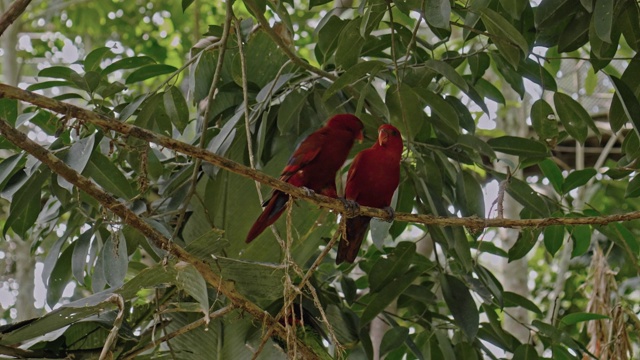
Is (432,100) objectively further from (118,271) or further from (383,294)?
(118,271)

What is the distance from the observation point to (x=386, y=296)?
291cm

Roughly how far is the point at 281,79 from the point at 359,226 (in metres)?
0.66

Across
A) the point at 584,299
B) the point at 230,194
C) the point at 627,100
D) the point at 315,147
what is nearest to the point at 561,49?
the point at 627,100

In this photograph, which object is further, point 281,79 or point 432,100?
point 281,79

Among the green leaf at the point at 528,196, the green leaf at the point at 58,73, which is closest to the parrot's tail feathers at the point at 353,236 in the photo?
the green leaf at the point at 528,196

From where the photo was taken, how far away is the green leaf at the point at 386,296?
9.54 feet

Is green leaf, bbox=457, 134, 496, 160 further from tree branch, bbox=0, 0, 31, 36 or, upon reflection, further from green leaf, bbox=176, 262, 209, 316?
tree branch, bbox=0, 0, 31, 36

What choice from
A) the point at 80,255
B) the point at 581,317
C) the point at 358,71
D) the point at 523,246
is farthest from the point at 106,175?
the point at 581,317

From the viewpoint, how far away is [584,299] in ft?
18.8

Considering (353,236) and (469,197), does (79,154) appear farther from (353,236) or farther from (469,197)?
(469,197)

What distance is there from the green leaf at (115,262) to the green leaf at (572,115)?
156 centimetres

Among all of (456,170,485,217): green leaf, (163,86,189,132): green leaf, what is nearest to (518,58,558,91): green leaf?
(456,170,485,217): green leaf

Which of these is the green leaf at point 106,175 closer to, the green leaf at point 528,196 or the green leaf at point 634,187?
the green leaf at point 528,196

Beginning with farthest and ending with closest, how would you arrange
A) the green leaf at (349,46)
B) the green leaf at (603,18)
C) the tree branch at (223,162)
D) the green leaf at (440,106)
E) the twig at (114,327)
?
the green leaf at (349,46) → the green leaf at (440,106) → the green leaf at (603,18) → the twig at (114,327) → the tree branch at (223,162)
